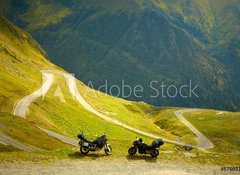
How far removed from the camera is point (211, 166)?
35312 millimetres

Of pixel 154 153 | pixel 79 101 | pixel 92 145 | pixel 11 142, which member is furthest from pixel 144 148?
pixel 79 101

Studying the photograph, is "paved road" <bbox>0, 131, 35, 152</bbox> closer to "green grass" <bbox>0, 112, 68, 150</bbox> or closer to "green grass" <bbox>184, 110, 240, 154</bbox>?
"green grass" <bbox>0, 112, 68, 150</bbox>

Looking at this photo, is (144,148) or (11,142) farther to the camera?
(11,142)

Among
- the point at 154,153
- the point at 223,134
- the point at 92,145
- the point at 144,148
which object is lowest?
the point at 154,153

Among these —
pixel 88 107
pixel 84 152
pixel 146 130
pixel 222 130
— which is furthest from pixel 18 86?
pixel 222 130

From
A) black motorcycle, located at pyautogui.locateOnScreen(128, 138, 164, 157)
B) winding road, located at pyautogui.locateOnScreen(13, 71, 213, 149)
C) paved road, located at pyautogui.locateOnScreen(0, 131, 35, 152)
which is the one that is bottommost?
paved road, located at pyautogui.locateOnScreen(0, 131, 35, 152)

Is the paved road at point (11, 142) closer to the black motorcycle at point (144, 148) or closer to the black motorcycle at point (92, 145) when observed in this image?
the black motorcycle at point (92, 145)

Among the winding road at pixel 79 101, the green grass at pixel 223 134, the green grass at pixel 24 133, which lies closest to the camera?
the green grass at pixel 24 133

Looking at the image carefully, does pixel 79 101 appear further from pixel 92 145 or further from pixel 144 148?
pixel 92 145

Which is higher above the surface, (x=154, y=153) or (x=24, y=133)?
(x=24, y=133)

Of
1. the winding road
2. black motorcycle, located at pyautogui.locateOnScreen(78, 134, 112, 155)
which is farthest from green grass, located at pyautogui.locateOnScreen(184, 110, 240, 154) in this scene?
black motorcycle, located at pyautogui.locateOnScreen(78, 134, 112, 155)

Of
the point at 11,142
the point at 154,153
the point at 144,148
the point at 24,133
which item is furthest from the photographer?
the point at 24,133

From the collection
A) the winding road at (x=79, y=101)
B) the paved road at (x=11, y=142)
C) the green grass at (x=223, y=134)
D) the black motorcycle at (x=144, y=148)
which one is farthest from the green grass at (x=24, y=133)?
the green grass at (x=223, y=134)

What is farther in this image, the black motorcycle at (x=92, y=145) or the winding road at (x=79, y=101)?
the winding road at (x=79, y=101)
